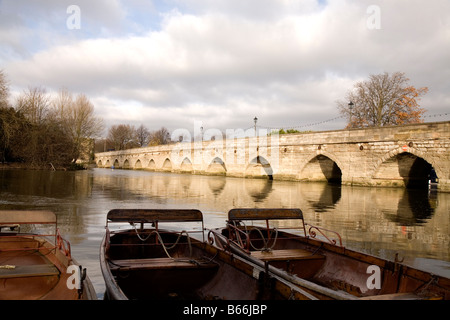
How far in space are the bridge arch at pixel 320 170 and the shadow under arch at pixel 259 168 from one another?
403 centimetres

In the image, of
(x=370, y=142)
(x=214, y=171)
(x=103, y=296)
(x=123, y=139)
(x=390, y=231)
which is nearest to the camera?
(x=103, y=296)

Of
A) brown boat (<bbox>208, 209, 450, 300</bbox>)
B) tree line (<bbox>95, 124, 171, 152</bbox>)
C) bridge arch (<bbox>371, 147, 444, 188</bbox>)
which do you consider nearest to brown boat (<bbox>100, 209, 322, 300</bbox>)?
brown boat (<bbox>208, 209, 450, 300</bbox>)

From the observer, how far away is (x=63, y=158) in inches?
1484

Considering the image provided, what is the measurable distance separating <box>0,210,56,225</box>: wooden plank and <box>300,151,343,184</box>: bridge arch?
23853 mm

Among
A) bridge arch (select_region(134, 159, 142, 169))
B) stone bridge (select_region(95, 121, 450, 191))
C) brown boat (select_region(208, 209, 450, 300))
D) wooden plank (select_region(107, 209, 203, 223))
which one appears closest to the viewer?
brown boat (select_region(208, 209, 450, 300))

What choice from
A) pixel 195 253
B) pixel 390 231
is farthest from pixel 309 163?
pixel 195 253

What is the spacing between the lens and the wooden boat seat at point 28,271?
386 centimetres

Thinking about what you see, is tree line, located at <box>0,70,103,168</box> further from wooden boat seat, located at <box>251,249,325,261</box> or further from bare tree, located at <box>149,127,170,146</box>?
bare tree, located at <box>149,127,170,146</box>

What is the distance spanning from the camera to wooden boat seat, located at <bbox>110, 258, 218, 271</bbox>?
4.43 m

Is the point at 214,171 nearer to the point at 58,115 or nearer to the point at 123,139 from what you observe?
the point at 58,115

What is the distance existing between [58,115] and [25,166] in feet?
30.8

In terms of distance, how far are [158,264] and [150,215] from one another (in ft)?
4.06

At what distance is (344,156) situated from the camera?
80.4ft
